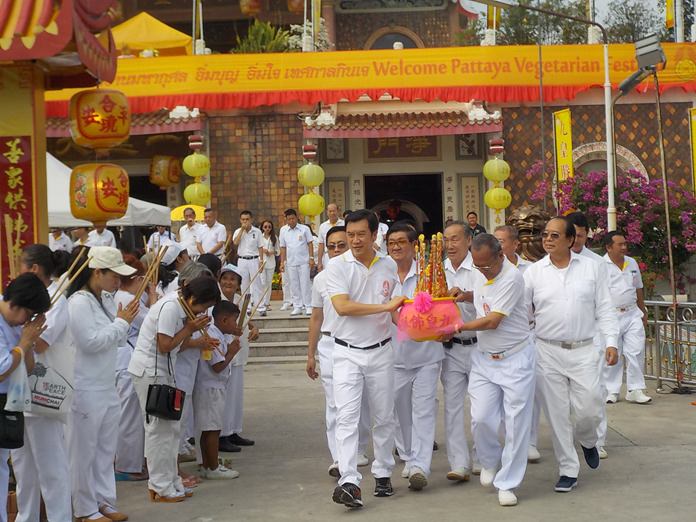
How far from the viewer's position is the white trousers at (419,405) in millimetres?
6383

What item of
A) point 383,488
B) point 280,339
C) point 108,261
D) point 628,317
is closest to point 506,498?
point 383,488

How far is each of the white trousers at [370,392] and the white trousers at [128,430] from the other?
5.64 ft

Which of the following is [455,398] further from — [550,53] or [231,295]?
[550,53]

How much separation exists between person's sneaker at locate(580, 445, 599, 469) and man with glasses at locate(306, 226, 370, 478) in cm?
154

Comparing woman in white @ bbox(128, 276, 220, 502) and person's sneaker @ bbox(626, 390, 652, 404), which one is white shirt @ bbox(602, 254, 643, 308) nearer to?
person's sneaker @ bbox(626, 390, 652, 404)

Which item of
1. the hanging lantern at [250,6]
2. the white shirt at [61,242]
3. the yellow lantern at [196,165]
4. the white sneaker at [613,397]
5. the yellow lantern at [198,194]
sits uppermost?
the hanging lantern at [250,6]

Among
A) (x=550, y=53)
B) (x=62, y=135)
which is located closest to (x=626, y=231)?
(x=550, y=53)

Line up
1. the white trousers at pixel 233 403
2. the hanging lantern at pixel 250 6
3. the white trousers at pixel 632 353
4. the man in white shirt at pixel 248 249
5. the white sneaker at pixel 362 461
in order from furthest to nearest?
the hanging lantern at pixel 250 6
the man in white shirt at pixel 248 249
the white trousers at pixel 632 353
the white trousers at pixel 233 403
the white sneaker at pixel 362 461

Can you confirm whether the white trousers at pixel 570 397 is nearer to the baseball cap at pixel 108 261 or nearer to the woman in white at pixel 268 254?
the baseball cap at pixel 108 261

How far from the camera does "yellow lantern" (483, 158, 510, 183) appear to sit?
1841 centimetres

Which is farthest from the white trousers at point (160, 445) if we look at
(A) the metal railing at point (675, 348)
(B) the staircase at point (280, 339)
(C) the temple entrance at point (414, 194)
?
(C) the temple entrance at point (414, 194)

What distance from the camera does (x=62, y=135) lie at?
62.3 ft

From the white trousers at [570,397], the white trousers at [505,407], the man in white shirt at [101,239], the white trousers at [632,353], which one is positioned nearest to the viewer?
the white trousers at [505,407]

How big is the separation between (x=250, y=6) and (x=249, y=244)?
10.1 metres
